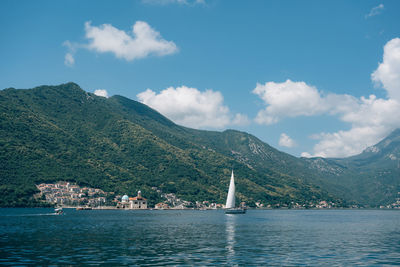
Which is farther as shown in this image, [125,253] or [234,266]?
[125,253]

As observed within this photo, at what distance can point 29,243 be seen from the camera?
7344cm

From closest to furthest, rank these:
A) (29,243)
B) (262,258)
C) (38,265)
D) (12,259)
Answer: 1. (38,265)
2. (12,259)
3. (262,258)
4. (29,243)

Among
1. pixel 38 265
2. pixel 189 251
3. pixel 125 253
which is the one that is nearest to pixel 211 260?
pixel 189 251

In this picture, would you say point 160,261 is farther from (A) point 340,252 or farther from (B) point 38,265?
(A) point 340,252

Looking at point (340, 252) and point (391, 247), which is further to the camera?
point (391, 247)

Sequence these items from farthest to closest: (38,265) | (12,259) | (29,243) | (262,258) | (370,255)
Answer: (29,243) < (370,255) < (262,258) < (12,259) < (38,265)

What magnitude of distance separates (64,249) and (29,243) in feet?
39.9

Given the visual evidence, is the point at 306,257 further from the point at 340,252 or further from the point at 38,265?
the point at 38,265

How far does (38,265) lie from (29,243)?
2667 cm

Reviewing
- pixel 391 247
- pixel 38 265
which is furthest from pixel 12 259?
pixel 391 247

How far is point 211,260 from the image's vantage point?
5662cm

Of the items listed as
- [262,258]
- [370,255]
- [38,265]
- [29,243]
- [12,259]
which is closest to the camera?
[38,265]

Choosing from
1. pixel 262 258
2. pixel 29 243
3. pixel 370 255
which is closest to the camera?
pixel 262 258

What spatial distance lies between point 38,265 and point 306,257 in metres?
39.3
